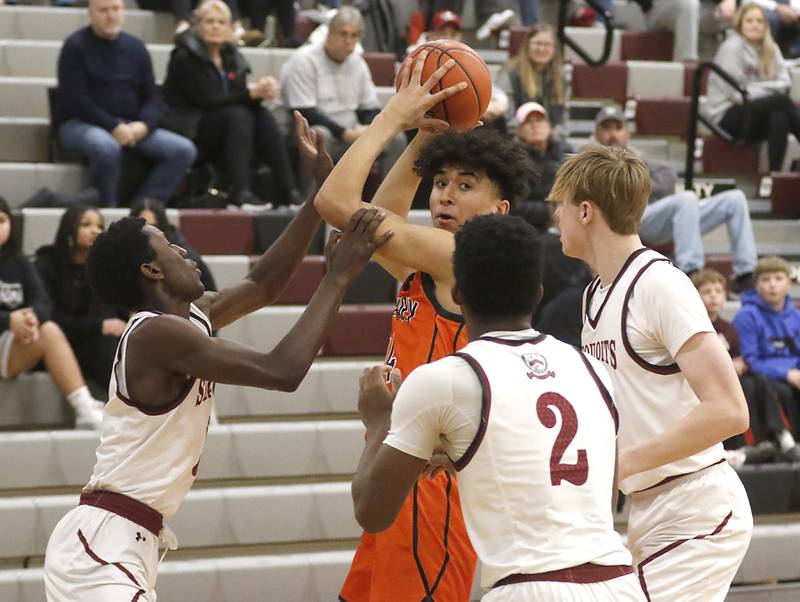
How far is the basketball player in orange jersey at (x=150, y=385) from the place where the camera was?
3.37 m

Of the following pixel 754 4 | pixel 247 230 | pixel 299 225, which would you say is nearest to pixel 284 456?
pixel 247 230

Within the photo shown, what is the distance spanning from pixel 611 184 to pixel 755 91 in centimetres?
614

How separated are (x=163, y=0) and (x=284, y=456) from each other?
3955 millimetres

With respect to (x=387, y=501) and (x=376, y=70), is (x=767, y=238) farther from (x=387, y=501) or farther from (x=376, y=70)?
(x=387, y=501)

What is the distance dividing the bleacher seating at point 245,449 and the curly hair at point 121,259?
8.07ft

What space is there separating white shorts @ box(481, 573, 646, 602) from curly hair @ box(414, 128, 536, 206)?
1.35 meters

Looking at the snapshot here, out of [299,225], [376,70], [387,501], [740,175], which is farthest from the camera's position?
[740,175]

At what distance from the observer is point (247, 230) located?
7.29m

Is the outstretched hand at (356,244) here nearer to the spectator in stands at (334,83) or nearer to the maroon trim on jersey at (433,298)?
the maroon trim on jersey at (433,298)

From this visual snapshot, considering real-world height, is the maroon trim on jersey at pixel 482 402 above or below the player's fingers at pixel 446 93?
below

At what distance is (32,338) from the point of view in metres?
6.03

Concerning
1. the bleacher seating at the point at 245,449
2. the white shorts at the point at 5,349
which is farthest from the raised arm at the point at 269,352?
the white shorts at the point at 5,349

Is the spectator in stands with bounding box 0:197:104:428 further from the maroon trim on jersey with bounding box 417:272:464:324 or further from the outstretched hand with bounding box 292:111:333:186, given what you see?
the maroon trim on jersey with bounding box 417:272:464:324

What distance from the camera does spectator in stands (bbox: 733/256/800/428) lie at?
688 centimetres
